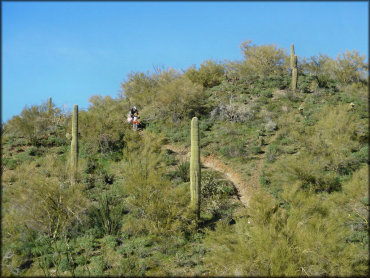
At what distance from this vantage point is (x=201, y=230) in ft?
42.6

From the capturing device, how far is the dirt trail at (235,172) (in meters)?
17.3

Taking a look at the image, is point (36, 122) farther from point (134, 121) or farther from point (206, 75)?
point (206, 75)

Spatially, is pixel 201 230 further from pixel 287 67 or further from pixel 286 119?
pixel 287 67

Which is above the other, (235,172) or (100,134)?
(100,134)

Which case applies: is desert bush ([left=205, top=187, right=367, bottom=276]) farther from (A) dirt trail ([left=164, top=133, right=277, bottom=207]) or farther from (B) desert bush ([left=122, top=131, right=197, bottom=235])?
(A) dirt trail ([left=164, top=133, right=277, bottom=207])

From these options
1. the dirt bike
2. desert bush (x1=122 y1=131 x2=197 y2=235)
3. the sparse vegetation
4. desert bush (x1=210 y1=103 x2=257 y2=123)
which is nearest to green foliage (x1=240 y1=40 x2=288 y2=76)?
the sparse vegetation

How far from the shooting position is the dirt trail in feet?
56.7

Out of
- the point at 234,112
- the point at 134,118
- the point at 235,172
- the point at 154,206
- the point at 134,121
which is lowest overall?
the point at 154,206

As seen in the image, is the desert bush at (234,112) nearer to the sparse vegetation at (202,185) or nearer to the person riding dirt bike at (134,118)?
the sparse vegetation at (202,185)

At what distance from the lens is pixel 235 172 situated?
18969 mm

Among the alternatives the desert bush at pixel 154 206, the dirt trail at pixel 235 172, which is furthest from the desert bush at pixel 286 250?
the dirt trail at pixel 235 172

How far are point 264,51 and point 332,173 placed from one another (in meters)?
19.1

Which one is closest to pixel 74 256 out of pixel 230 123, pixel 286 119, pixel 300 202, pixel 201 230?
pixel 201 230

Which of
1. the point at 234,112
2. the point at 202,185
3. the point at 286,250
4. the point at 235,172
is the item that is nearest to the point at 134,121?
the point at 234,112
